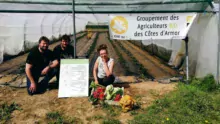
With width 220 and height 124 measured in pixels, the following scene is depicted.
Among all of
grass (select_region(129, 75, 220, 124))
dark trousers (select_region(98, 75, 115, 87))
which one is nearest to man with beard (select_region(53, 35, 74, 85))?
dark trousers (select_region(98, 75, 115, 87))

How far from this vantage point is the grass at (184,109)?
4051mm

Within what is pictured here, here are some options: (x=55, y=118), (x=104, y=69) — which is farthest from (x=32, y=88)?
(x=104, y=69)

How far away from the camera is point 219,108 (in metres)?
4.59

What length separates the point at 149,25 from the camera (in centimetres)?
582

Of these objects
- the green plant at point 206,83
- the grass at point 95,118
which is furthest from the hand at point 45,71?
the green plant at point 206,83

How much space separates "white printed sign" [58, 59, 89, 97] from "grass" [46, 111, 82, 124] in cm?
91

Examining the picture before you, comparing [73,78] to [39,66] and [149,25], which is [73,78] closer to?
[39,66]

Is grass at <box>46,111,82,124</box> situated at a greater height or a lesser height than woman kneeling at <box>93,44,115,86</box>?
lesser

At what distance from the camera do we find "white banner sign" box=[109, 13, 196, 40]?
5.79 metres

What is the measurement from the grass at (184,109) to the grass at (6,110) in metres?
2.11

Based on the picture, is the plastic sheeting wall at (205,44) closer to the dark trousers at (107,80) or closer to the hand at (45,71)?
the dark trousers at (107,80)

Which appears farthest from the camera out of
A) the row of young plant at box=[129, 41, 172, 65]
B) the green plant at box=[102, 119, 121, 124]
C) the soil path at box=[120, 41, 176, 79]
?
the row of young plant at box=[129, 41, 172, 65]

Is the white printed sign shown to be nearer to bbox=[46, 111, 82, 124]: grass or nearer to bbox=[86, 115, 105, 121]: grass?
bbox=[46, 111, 82, 124]: grass

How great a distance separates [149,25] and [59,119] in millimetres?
3033
